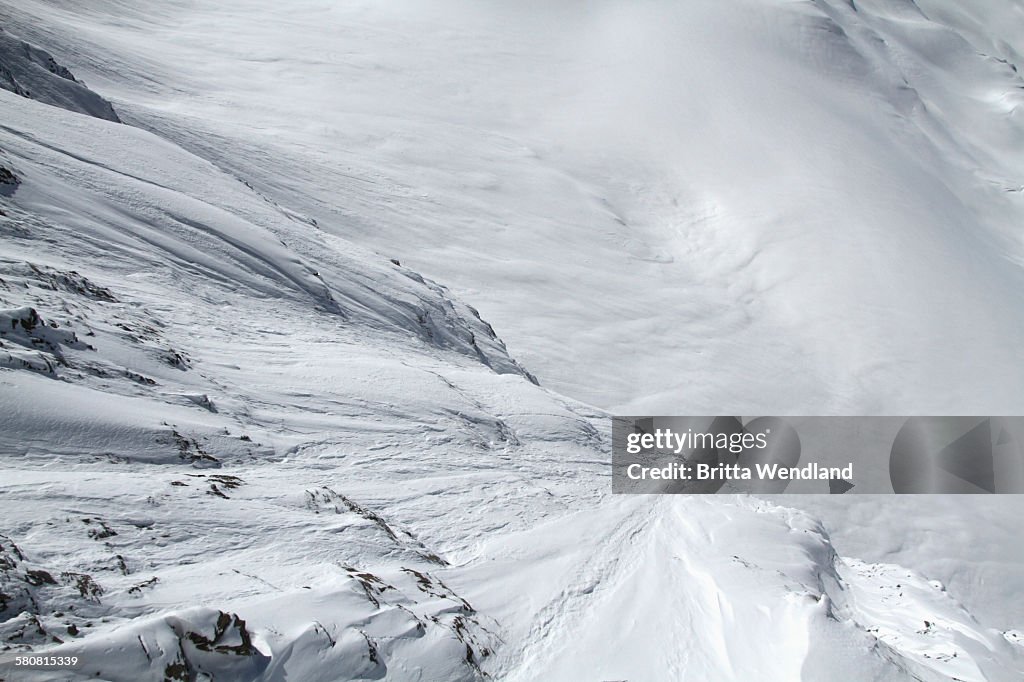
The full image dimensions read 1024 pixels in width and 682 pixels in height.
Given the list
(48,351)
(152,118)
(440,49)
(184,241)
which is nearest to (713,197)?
(440,49)

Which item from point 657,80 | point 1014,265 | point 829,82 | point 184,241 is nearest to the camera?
point 184,241

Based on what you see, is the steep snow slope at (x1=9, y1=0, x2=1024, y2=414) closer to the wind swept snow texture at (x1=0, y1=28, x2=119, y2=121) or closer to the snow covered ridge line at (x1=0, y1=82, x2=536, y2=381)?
the wind swept snow texture at (x1=0, y1=28, x2=119, y2=121)

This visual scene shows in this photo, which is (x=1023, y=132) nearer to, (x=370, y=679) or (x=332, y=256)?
(x=332, y=256)

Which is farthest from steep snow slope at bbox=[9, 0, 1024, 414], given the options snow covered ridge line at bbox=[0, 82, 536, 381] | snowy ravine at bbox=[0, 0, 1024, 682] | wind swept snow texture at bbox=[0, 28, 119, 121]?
snow covered ridge line at bbox=[0, 82, 536, 381]

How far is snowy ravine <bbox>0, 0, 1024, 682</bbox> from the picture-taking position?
10.8ft

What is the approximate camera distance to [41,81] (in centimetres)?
778

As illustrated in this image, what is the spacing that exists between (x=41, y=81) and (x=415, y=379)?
18.9 feet

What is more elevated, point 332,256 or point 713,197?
point 713,197

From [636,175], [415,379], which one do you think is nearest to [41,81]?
[415,379]

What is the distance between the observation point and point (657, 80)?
88.2 feet

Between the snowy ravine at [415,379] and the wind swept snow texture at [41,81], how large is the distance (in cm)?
6

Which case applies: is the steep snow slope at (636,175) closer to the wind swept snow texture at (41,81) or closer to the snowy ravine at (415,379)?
the snowy ravine at (415,379)

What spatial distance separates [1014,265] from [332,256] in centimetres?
2640

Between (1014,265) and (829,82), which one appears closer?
(1014,265)
